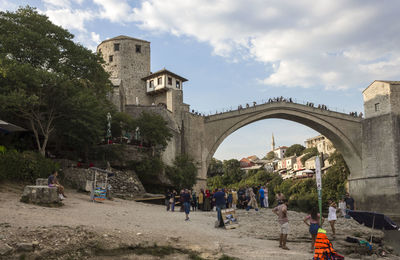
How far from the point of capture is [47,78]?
18328mm

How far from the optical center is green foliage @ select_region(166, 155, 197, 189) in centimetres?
2681

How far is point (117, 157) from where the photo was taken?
23500 mm

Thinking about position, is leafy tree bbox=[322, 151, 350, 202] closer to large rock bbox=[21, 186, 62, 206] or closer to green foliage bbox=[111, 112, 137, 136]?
green foliage bbox=[111, 112, 137, 136]

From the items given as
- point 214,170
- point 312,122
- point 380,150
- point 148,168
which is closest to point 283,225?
point 148,168

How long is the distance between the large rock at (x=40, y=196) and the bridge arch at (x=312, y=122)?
24.9 meters

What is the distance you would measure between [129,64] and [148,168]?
2063 centimetres

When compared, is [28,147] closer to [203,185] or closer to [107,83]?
[107,83]

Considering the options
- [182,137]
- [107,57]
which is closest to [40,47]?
[182,137]

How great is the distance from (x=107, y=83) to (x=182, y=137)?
9.70 meters

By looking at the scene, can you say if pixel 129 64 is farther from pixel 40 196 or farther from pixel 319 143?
pixel 319 143

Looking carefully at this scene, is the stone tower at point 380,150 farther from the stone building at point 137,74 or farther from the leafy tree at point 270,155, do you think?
the leafy tree at point 270,155

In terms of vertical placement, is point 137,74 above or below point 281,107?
above

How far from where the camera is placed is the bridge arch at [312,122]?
119 feet

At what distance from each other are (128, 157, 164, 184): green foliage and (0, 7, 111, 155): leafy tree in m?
3.50
